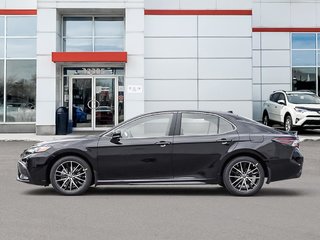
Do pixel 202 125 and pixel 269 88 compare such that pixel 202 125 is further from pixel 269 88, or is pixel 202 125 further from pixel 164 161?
pixel 269 88

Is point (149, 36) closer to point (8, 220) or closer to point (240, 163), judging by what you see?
point (240, 163)

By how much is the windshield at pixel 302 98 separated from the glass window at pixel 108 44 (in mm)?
8053

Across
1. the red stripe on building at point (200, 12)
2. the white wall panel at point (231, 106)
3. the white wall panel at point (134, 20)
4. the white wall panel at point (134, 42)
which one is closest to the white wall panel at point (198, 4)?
the red stripe on building at point (200, 12)

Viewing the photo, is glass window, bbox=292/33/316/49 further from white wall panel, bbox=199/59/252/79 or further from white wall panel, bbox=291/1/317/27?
white wall panel, bbox=199/59/252/79

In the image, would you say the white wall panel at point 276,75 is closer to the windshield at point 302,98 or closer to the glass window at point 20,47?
the windshield at point 302,98

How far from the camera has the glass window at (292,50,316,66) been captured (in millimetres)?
29312

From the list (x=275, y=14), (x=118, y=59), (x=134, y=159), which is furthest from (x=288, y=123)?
(x=134, y=159)

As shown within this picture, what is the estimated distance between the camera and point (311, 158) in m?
15.9

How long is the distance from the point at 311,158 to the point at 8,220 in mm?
10788

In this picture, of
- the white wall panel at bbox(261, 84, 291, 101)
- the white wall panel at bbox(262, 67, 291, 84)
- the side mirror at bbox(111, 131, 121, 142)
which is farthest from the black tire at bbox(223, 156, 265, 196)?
the white wall panel at bbox(262, 67, 291, 84)

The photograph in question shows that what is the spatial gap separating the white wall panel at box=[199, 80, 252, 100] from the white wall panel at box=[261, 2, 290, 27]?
651 centimetres

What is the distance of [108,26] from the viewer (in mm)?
25406

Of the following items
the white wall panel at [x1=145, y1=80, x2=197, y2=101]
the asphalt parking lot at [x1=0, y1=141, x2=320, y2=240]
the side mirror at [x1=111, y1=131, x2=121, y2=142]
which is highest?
the white wall panel at [x1=145, y1=80, x2=197, y2=101]

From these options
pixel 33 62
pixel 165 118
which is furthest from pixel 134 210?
pixel 33 62
